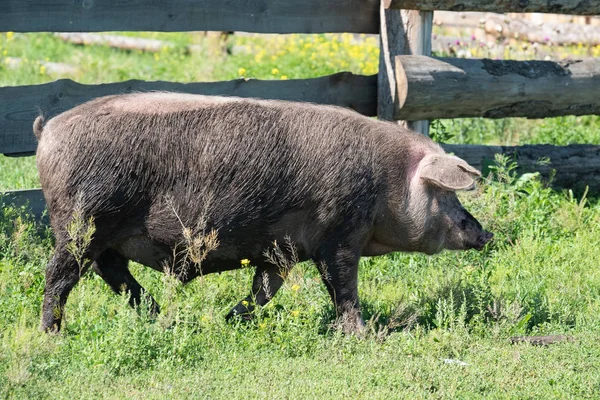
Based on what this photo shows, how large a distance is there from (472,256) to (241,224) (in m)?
2.40

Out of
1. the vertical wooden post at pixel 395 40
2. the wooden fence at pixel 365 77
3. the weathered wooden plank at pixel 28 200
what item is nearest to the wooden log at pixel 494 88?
the wooden fence at pixel 365 77

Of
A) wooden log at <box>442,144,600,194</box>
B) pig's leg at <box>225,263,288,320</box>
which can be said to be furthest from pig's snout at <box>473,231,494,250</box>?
wooden log at <box>442,144,600,194</box>

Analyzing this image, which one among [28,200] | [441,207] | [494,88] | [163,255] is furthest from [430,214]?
[28,200]

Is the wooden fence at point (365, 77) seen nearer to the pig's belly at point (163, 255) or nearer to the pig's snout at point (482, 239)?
the pig's snout at point (482, 239)

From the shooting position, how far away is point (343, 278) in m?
5.74

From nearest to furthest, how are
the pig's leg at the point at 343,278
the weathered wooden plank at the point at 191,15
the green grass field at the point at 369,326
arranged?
the green grass field at the point at 369,326 < the pig's leg at the point at 343,278 < the weathered wooden plank at the point at 191,15

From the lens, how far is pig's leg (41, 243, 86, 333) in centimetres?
538

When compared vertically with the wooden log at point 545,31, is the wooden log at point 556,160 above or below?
below

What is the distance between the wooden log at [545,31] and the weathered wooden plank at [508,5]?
6748mm

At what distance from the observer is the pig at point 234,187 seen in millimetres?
5336

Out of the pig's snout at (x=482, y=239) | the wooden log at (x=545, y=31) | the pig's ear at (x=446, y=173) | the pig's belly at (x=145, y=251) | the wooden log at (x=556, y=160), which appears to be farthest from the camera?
the wooden log at (x=545, y=31)

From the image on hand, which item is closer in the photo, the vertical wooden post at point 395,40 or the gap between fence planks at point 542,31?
the vertical wooden post at point 395,40

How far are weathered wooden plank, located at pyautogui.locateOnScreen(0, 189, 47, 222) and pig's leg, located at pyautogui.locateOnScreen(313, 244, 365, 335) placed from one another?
2500mm

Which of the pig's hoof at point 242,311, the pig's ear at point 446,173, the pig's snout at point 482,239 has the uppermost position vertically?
the pig's ear at point 446,173
